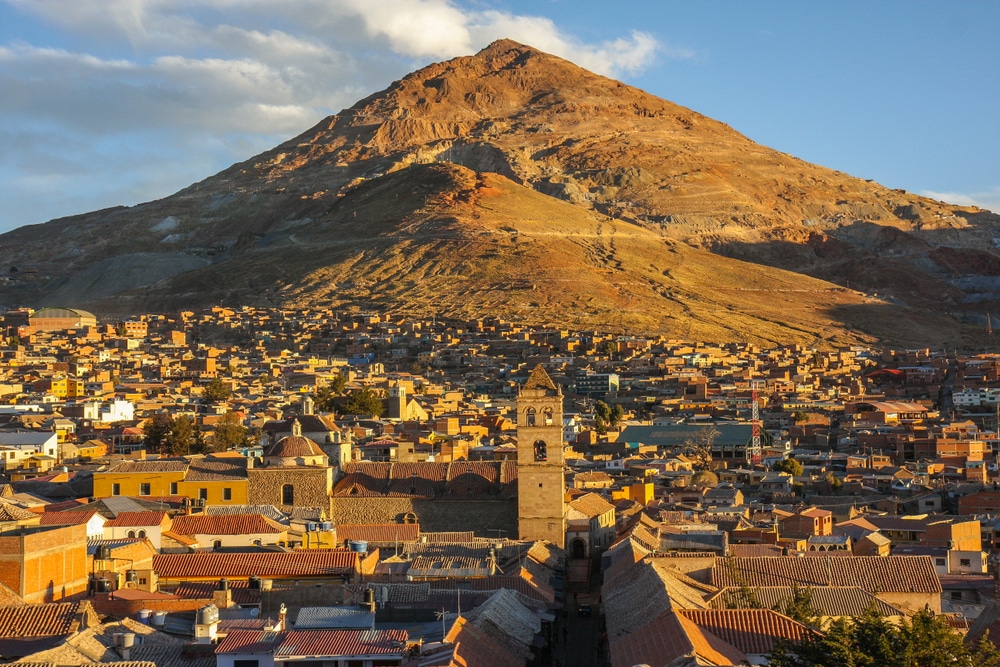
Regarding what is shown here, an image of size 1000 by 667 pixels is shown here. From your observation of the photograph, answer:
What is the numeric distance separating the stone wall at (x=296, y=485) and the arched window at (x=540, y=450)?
4.78 metres

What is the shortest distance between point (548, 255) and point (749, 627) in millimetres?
121034

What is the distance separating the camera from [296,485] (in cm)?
3738

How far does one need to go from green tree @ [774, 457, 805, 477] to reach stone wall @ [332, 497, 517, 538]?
20.4 meters

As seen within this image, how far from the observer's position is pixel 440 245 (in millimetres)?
146000

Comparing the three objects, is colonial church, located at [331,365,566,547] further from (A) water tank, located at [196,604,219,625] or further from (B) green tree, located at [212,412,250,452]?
(B) green tree, located at [212,412,250,452]

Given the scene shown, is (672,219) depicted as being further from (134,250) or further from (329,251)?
(134,250)

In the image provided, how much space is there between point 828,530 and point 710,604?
44.1 feet

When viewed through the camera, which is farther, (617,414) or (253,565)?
Answer: (617,414)

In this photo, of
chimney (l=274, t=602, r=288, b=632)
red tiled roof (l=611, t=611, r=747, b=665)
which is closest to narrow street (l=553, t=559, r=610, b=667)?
red tiled roof (l=611, t=611, r=747, b=665)

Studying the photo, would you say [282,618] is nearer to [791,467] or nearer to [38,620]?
[38,620]

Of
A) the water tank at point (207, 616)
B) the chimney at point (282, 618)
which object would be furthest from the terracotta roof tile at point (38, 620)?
the chimney at point (282, 618)

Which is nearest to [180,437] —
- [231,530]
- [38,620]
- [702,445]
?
[702,445]

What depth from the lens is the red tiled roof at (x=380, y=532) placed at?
3397 cm

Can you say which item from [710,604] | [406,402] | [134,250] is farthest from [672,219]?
[710,604]
